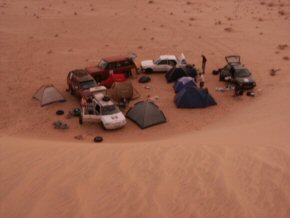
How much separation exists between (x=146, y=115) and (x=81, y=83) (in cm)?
420

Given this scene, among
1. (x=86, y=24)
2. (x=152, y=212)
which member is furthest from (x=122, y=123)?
(x=86, y=24)

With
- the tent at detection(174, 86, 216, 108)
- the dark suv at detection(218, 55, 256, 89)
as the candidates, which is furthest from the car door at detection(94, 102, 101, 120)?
the dark suv at detection(218, 55, 256, 89)

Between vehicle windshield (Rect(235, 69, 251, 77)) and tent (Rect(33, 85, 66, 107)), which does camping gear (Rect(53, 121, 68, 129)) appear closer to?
tent (Rect(33, 85, 66, 107))

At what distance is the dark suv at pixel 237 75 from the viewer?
18.4m

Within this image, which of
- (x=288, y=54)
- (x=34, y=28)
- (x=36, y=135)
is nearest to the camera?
(x=36, y=135)

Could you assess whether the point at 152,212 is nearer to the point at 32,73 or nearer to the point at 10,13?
the point at 32,73

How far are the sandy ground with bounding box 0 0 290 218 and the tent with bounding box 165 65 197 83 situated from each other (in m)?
0.91

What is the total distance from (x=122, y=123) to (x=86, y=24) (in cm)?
1969

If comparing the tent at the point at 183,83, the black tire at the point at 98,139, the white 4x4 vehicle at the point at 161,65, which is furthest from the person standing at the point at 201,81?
the black tire at the point at 98,139

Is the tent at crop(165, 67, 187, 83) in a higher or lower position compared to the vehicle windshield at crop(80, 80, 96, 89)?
lower

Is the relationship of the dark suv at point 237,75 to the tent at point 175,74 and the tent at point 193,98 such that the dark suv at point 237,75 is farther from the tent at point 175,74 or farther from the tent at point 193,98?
the tent at point 193,98

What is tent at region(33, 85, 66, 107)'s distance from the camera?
673 inches

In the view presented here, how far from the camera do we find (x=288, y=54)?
23922 millimetres

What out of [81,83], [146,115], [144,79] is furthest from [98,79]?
[146,115]
